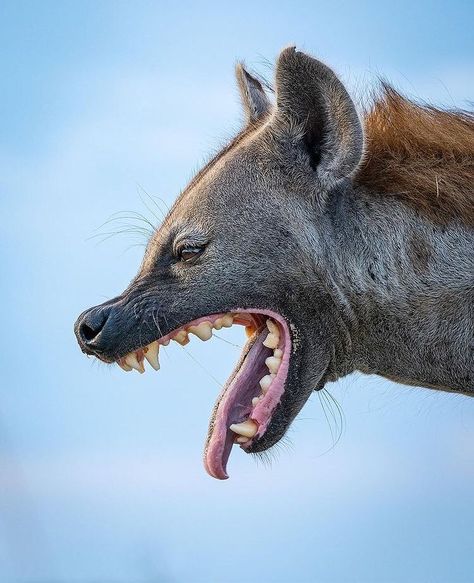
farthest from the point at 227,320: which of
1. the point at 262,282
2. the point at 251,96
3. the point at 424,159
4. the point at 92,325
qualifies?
the point at 251,96

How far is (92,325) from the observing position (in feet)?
15.1

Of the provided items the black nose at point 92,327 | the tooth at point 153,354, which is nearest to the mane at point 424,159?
the tooth at point 153,354

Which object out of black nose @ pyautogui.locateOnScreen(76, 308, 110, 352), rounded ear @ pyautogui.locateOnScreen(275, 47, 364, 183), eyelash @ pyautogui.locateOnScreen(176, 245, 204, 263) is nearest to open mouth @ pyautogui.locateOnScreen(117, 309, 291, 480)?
black nose @ pyautogui.locateOnScreen(76, 308, 110, 352)

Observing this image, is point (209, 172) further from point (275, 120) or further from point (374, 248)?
point (374, 248)

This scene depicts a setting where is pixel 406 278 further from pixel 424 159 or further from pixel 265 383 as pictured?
pixel 265 383

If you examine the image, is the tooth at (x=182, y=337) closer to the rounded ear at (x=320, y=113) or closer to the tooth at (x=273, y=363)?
the tooth at (x=273, y=363)

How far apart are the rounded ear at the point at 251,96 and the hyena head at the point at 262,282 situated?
0.51m

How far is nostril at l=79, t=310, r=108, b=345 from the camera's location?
4.60 m

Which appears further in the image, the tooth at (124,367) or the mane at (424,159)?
the tooth at (124,367)

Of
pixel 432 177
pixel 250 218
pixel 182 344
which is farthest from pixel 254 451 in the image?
pixel 432 177

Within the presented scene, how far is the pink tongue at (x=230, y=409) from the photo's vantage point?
180 inches

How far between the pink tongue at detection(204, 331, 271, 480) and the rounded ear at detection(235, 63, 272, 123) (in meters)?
1.16

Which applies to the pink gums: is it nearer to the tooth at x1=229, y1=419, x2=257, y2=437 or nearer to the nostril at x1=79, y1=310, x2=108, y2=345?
the tooth at x1=229, y1=419, x2=257, y2=437

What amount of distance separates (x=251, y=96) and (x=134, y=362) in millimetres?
1399
